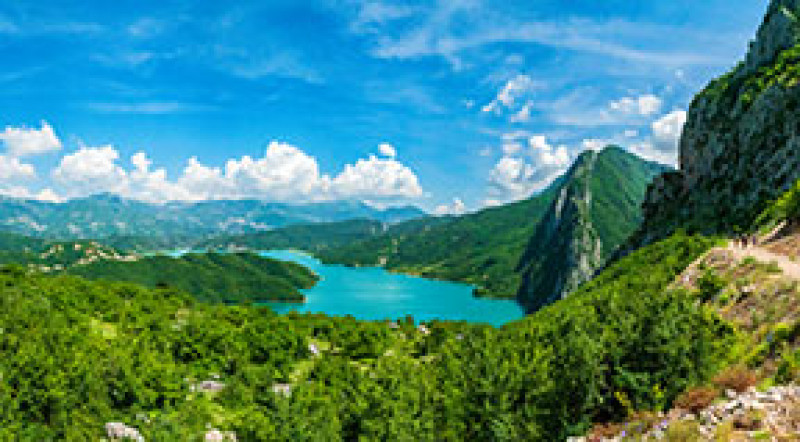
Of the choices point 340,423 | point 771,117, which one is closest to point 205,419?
point 340,423

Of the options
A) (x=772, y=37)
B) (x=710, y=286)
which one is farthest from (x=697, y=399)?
(x=772, y=37)

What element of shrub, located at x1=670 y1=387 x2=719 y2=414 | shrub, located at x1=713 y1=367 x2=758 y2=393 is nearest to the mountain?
shrub, located at x1=713 y1=367 x2=758 y2=393

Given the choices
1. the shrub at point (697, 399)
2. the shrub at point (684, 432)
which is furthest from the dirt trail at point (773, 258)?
the shrub at point (684, 432)

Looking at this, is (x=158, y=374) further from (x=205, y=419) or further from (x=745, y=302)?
(x=745, y=302)

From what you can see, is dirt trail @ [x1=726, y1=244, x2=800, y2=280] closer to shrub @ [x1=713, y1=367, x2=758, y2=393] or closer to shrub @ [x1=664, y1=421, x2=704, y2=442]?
shrub @ [x1=713, y1=367, x2=758, y2=393]

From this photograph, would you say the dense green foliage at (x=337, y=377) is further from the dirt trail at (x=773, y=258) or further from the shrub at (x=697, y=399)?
the dirt trail at (x=773, y=258)
